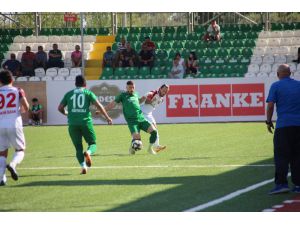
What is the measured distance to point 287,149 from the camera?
1349 centimetres

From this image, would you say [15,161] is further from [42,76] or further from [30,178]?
[42,76]

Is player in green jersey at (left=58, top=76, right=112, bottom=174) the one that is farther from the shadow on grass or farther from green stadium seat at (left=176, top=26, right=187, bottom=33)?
green stadium seat at (left=176, top=26, right=187, bottom=33)

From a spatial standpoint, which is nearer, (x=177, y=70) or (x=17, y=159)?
(x=17, y=159)

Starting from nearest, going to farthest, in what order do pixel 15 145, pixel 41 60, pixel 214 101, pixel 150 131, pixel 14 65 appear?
pixel 15 145 < pixel 150 131 < pixel 214 101 < pixel 14 65 < pixel 41 60

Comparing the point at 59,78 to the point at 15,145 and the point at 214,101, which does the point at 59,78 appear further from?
the point at 15,145

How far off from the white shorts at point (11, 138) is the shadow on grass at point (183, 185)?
0.73 m

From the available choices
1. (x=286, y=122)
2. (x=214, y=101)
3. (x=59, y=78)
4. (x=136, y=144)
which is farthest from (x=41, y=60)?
(x=286, y=122)

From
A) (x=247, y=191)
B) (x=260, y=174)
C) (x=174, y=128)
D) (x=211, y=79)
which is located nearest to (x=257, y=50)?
(x=211, y=79)

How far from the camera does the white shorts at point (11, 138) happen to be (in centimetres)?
1452

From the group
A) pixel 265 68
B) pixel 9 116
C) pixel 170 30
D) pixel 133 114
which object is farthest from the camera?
pixel 170 30

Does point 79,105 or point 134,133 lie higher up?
point 79,105

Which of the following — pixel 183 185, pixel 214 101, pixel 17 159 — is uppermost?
pixel 17 159

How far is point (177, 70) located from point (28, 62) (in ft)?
19.2

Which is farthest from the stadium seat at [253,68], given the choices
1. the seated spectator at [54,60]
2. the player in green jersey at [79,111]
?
the player in green jersey at [79,111]
